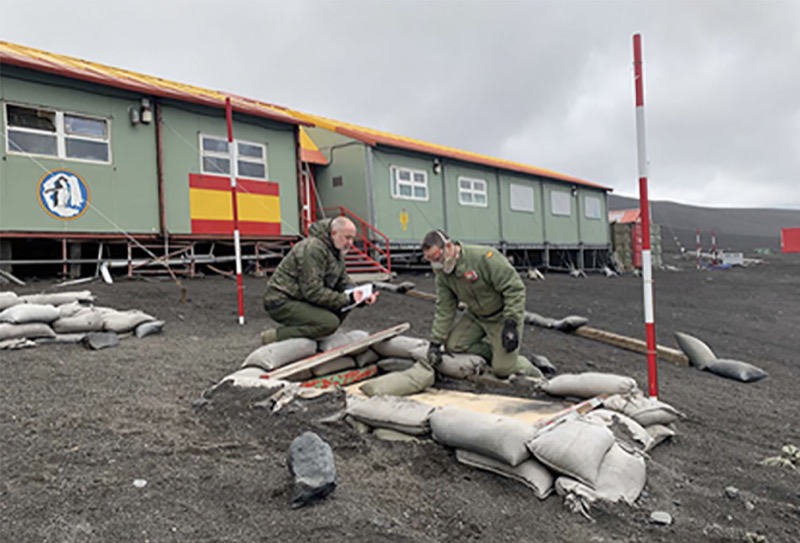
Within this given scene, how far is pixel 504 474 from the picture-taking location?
300cm

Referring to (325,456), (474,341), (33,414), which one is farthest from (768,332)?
(33,414)

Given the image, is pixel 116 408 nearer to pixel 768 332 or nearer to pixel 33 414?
pixel 33 414

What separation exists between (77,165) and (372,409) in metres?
9.13

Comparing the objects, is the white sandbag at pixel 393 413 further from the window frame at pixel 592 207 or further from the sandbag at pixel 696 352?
the window frame at pixel 592 207

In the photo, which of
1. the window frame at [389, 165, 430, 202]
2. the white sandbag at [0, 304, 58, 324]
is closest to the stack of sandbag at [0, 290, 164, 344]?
the white sandbag at [0, 304, 58, 324]

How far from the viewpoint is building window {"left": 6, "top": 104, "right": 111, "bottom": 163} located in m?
9.81

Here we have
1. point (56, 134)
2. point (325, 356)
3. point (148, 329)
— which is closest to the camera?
point (325, 356)

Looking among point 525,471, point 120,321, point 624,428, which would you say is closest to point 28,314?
point 120,321

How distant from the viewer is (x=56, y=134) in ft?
33.5

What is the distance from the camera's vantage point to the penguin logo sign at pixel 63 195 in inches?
395

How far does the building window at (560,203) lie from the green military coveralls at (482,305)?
17881 millimetres

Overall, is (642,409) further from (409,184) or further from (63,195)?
(409,184)

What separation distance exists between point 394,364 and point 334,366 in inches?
21.8

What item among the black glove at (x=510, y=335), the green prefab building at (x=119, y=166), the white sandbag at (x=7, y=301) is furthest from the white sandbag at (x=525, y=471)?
the green prefab building at (x=119, y=166)
